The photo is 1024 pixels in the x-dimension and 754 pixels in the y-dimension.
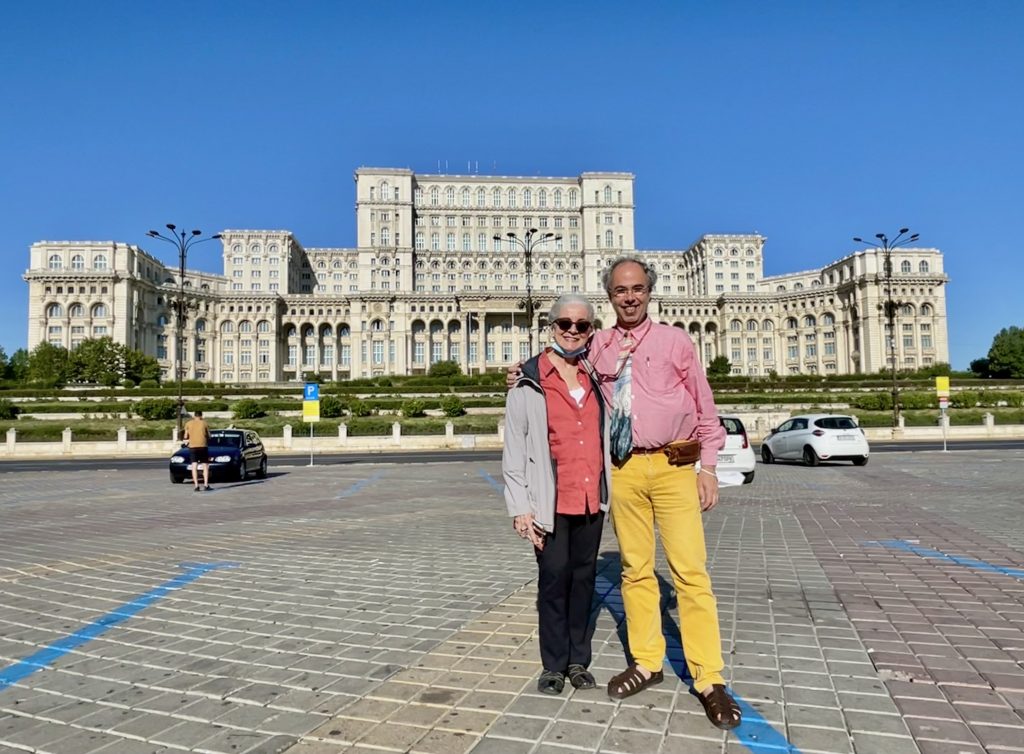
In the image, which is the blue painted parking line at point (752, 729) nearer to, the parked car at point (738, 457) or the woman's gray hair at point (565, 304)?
the woman's gray hair at point (565, 304)

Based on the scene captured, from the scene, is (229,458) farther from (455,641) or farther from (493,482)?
(455,641)

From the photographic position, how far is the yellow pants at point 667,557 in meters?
3.12

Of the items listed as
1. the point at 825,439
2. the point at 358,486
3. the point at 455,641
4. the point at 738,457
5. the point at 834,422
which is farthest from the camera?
the point at 834,422

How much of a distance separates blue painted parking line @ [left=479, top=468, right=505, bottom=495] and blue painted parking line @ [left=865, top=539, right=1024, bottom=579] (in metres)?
7.29

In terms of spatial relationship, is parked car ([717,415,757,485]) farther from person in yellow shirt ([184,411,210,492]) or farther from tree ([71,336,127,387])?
tree ([71,336,127,387])

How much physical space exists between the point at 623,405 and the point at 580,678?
147 centimetres

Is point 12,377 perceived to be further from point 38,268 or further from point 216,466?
point 216,466

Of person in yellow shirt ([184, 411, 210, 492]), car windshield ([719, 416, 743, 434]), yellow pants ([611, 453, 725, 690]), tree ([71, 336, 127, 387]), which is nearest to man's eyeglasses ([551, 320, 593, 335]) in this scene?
yellow pants ([611, 453, 725, 690])

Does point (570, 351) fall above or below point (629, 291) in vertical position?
below

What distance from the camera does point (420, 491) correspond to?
14.0 metres

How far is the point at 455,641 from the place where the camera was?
412cm

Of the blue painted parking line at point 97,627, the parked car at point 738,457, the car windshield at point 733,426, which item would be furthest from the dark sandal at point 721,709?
the car windshield at point 733,426

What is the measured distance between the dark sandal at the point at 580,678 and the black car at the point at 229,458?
14.5 metres

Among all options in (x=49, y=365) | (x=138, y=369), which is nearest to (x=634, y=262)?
(x=138, y=369)
